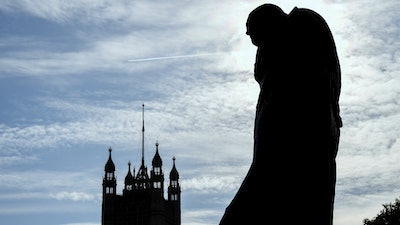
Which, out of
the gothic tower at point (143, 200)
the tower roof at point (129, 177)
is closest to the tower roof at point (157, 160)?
the gothic tower at point (143, 200)

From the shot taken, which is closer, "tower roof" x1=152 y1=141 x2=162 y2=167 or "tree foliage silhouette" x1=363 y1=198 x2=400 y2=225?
"tree foliage silhouette" x1=363 y1=198 x2=400 y2=225

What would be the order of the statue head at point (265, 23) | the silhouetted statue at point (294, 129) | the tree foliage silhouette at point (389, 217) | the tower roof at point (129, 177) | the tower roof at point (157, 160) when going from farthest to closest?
the tower roof at point (129, 177), the tower roof at point (157, 160), the tree foliage silhouette at point (389, 217), the statue head at point (265, 23), the silhouetted statue at point (294, 129)

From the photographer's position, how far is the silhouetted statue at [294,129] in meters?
4.44

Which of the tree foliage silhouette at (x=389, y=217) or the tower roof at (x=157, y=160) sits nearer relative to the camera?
the tree foliage silhouette at (x=389, y=217)

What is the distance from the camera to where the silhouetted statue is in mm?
4438

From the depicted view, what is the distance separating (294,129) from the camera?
178 inches

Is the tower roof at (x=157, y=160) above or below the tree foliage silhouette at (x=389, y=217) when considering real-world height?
above

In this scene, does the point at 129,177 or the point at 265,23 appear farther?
the point at 129,177

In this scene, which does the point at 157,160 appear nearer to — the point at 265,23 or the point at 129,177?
the point at 129,177

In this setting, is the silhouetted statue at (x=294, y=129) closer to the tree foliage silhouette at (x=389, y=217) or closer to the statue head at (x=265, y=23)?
the statue head at (x=265, y=23)

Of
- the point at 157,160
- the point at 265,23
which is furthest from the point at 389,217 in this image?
the point at 157,160

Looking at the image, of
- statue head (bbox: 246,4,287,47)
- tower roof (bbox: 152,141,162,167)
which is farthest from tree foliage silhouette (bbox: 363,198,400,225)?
tower roof (bbox: 152,141,162,167)

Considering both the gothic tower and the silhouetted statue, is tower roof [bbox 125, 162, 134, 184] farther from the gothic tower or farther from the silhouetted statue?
the silhouetted statue

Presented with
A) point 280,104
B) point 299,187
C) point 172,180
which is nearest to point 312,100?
point 280,104
